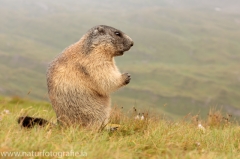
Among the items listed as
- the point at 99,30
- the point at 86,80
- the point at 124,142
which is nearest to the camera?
the point at 124,142

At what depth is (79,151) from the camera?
5.23m

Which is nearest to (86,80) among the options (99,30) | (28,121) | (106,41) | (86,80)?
(86,80)

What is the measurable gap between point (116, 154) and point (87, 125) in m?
3.24

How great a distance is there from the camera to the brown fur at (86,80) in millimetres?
8156

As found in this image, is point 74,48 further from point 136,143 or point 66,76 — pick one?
point 136,143

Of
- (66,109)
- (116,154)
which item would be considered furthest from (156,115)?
(116,154)

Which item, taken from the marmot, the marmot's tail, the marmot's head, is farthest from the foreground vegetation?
the marmot's head

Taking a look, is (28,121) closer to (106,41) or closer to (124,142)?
(124,142)

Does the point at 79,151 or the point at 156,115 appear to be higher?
the point at 79,151

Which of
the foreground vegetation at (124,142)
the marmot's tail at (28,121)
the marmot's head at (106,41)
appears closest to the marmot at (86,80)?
the marmot's head at (106,41)

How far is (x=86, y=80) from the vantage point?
8273 millimetres

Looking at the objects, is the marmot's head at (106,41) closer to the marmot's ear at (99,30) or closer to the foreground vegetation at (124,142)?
the marmot's ear at (99,30)

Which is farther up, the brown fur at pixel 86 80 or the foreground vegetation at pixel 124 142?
the brown fur at pixel 86 80

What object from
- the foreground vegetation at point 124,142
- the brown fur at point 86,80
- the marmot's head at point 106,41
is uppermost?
the marmot's head at point 106,41
